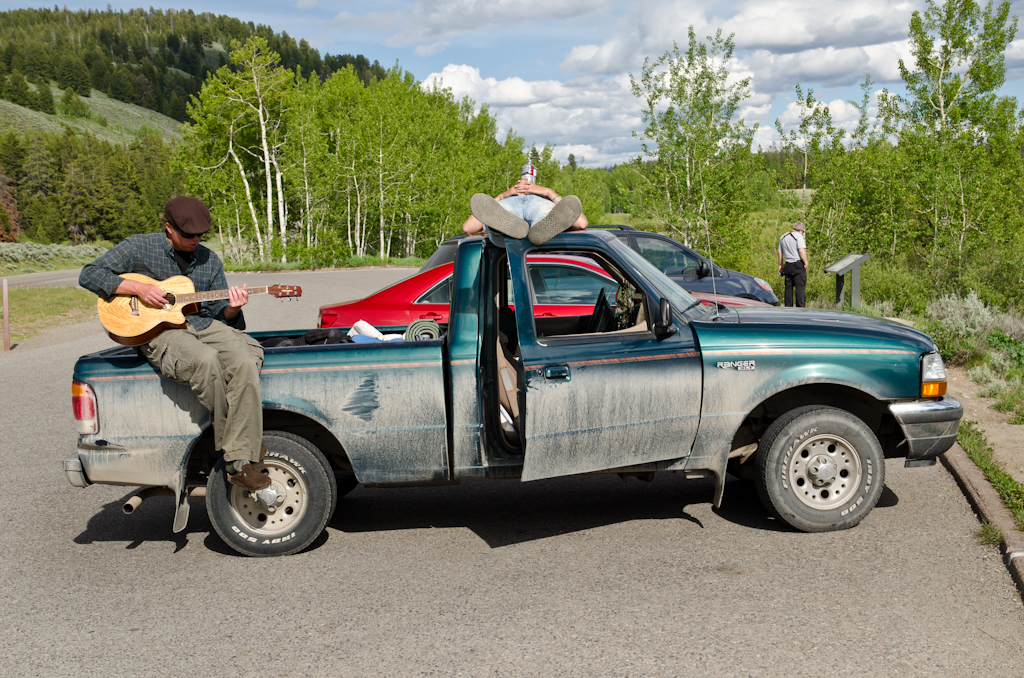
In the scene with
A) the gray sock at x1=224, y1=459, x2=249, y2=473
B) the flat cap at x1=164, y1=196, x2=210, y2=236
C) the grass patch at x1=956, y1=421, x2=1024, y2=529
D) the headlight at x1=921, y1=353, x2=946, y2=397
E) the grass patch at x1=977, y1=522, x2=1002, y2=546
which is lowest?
the grass patch at x1=977, y1=522, x2=1002, y2=546

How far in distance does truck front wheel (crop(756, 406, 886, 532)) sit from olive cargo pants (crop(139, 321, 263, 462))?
3.11 metres

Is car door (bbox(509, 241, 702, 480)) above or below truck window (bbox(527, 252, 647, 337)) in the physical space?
below

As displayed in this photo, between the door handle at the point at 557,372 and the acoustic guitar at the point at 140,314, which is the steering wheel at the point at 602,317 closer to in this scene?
the door handle at the point at 557,372

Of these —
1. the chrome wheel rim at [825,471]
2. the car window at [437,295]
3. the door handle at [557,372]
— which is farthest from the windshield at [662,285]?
the car window at [437,295]

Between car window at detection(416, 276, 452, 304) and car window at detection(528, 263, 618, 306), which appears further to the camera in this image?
car window at detection(416, 276, 452, 304)

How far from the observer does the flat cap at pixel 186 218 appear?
517 cm

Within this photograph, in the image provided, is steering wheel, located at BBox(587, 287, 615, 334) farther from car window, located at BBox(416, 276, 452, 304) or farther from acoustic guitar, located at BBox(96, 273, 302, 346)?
car window, located at BBox(416, 276, 452, 304)

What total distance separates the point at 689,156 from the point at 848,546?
15041 mm

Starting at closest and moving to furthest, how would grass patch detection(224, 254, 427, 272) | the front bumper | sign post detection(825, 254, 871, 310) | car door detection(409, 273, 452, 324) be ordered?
the front bumper, car door detection(409, 273, 452, 324), sign post detection(825, 254, 871, 310), grass patch detection(224, 254, 427, 272)

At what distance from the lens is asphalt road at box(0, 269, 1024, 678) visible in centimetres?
384

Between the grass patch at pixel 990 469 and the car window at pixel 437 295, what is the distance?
5124 mm

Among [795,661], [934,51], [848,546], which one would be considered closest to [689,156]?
[934,51]

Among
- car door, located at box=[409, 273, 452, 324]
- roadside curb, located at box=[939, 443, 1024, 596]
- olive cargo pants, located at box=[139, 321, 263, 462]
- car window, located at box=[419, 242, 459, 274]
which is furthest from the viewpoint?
car window, located at box=[419, 242, 459, 274]

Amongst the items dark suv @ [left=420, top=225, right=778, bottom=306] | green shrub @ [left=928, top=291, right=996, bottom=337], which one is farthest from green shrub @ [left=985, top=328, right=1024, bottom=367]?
dark suv @ [left=420, top=225, right=778, bottom=306]
